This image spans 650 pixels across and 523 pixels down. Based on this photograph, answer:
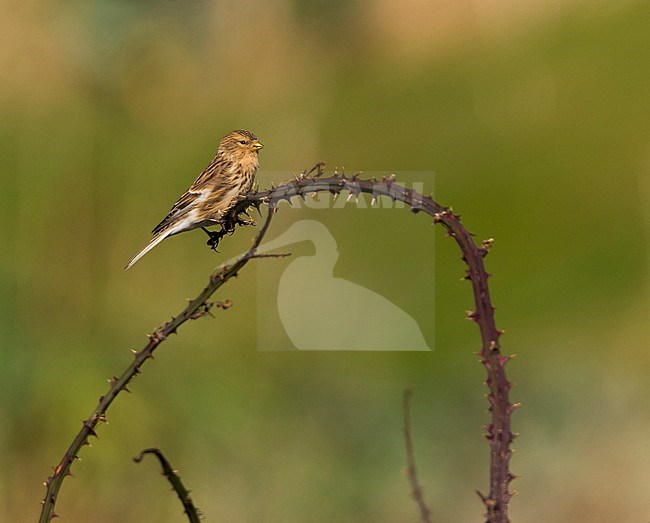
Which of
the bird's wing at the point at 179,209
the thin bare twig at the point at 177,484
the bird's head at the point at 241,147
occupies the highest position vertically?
the bird's head at the point at 241,147

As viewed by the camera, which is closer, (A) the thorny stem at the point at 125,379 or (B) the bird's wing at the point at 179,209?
(A) the thorny stem at the point at 125,379

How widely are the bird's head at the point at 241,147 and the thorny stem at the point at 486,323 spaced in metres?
0.57

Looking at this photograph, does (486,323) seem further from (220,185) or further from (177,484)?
(220,185)

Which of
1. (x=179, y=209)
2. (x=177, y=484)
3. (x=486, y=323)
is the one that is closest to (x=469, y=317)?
(x=486, y=323)

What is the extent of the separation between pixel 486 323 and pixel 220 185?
0.71 metres

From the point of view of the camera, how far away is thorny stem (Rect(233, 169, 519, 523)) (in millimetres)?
598

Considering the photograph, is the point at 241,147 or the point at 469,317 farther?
the point at 241,147

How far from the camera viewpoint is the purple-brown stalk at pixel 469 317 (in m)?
0.60

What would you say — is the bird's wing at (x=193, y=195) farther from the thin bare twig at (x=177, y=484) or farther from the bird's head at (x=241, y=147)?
the thin bare twig at (x=177, y=484)

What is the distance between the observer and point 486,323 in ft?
2.02

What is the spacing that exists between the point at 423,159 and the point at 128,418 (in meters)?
0.79

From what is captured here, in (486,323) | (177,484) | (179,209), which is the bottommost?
(177,484)

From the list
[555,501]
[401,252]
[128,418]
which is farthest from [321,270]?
[555,501]

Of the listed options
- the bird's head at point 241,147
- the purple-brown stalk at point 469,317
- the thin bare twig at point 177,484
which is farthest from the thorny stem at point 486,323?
the bird's head at point 241,147
